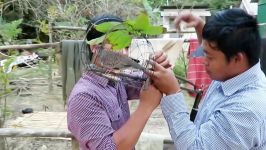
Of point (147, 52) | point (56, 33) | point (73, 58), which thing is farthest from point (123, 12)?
point (147, 52)

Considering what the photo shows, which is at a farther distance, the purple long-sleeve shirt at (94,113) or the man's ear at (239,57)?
the purple long-sleeve shirt at (94,113)

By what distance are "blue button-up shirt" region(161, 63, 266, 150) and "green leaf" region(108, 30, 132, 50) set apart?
0.21m

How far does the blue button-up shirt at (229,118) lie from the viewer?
1070 mm

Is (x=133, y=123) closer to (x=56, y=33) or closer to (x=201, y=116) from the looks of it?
(x=201, y=116)

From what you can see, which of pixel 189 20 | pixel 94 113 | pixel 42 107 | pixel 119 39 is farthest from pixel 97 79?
pixel 42 107

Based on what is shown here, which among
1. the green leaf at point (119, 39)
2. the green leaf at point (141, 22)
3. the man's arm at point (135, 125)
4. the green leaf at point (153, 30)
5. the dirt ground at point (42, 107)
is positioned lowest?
the dirt ground at point (42, 107)

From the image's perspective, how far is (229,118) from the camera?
1.08 m

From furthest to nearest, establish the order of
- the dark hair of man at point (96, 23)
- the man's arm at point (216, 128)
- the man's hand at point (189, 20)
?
the man's hand at point (189, 20) → the dark hair of man at point (96, 23) → the man's arm at point (216, 128)

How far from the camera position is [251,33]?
1.11 metres

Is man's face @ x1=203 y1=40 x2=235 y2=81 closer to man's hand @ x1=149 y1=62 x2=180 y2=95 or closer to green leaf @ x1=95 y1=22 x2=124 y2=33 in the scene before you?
man's hand @ x1=149 y1=62 x2=180 y2=95

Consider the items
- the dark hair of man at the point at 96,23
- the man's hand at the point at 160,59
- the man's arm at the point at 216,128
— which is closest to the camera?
the man's arm at the point at 216,128

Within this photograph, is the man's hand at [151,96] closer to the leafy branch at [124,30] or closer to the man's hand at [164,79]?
the man's hand at [164,79]

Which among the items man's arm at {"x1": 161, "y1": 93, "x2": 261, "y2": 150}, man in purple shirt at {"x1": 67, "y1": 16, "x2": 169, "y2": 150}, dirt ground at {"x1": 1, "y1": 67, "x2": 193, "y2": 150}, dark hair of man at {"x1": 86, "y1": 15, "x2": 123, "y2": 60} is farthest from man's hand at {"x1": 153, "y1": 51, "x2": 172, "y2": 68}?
dirt ground at {"x1": 1, "y1": 67, "x2": 193, "y2": 150}

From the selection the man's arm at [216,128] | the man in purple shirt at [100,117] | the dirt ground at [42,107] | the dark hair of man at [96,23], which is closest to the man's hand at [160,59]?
the man in purple shirt at [100,117]
